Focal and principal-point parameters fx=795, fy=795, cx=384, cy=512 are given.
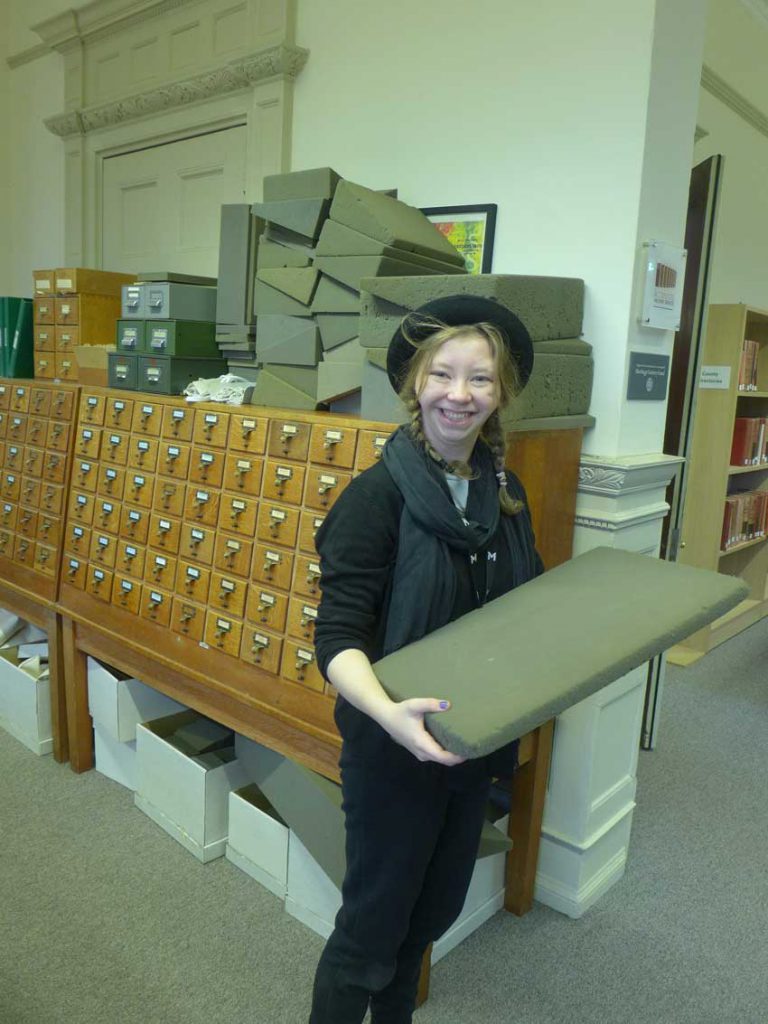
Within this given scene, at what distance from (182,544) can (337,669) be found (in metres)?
1.19

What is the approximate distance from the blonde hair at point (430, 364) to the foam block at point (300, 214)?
3.01 ft

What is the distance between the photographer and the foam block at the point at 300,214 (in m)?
2.04

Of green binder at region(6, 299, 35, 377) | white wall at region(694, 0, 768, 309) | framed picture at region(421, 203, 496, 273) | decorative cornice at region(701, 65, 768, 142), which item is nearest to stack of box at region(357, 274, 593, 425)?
framed picture at region(421, 203, 496, 273)

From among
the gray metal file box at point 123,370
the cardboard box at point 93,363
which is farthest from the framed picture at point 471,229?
the cardboard box at point 93,363

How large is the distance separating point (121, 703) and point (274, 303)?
131 centimetres

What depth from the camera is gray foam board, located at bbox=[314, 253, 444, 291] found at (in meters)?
1.87

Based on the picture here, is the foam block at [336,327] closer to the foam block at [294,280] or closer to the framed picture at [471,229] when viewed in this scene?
the foam block at [294,280]

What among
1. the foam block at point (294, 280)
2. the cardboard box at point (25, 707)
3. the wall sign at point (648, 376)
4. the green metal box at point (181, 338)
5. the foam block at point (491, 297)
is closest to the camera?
the foam block at point (491, 297)

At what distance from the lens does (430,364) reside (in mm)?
1205

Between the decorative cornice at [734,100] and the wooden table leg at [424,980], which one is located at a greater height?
the decorative cornice at [734,100]

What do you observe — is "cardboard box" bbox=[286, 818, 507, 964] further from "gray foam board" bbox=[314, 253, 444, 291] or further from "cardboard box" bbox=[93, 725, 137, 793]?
"gray foam board" bbox=[314, 253, 444, 291]

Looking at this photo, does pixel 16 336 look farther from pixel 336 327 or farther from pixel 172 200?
pixel 336 327

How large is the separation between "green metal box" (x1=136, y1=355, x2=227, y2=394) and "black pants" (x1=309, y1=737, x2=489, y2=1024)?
1.47 m

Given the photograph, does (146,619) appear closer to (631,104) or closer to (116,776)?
(116,776)
